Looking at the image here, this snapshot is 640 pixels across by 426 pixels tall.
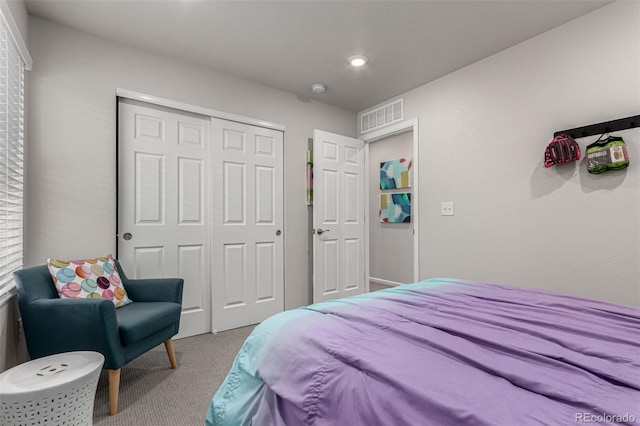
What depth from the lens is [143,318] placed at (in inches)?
76.2

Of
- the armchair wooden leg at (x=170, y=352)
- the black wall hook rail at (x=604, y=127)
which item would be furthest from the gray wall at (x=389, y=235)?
the armchair wooden leg at (x=170, y=352)

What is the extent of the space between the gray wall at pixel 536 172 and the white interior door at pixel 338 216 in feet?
2.87

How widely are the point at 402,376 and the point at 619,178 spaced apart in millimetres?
2312

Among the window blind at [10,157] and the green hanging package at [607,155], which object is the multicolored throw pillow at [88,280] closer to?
the window blind at [10,157]

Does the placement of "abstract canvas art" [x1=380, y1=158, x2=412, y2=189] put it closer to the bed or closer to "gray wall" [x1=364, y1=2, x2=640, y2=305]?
"gray wall" [x1=364, y1=2, x2=640, y2=305]

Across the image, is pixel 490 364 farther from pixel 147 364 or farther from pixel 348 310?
pixel 147 364

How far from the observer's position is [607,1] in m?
2.15

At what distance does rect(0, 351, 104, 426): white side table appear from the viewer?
1.21 m

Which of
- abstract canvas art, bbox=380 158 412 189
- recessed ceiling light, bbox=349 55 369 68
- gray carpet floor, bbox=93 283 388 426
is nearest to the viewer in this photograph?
gray carpet floor, bbox=93 283 388 426

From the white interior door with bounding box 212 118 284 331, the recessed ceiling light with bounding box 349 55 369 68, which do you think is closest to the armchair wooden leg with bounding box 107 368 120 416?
the white interior door with bounding box 212 118 284 331

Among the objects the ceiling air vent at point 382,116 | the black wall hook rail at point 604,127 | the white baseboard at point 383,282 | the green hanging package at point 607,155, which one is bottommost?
the white baseboard at point 383,282

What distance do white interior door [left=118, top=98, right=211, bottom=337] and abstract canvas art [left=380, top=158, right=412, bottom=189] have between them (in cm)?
284

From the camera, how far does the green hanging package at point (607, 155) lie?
206cm

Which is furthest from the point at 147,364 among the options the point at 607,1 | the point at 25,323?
the point at 607,1
